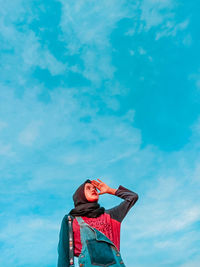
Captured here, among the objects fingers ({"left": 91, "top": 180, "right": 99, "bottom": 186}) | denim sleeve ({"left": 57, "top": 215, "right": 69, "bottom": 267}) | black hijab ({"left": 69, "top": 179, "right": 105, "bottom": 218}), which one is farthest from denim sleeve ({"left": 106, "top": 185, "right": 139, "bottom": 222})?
denim sleeve ({"left": 57, "top": 215, "right": 69, "bottom": 267})

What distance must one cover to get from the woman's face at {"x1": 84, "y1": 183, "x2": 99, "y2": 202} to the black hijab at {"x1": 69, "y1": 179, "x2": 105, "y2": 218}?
0.21 ft

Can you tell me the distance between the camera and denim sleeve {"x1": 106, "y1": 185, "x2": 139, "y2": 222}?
236 inches

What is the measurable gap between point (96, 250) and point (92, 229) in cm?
44

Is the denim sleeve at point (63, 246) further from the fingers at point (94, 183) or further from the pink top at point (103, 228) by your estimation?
the fingers at point (94, 183)

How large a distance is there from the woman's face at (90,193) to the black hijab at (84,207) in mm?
65

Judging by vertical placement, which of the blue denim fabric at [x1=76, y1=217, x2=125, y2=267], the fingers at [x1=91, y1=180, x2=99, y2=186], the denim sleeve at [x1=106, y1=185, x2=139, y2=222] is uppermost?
the fingers at [x1=91, y1=180, x2=99, y2=186]

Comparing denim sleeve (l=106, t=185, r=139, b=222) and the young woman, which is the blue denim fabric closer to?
the young woman

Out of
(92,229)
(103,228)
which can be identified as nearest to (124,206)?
(103,228)

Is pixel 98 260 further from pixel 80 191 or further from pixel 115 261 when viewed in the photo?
pixel 80 191

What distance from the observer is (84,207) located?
5852mm

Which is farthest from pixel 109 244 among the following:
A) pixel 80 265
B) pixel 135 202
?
pixel 135 202

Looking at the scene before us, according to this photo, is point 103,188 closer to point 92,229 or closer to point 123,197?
point 123,197

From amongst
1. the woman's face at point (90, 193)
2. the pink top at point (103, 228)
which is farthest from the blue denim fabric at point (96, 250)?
the woman's face at point (90, 193)

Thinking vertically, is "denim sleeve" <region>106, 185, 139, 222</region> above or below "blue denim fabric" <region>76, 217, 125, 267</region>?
above
